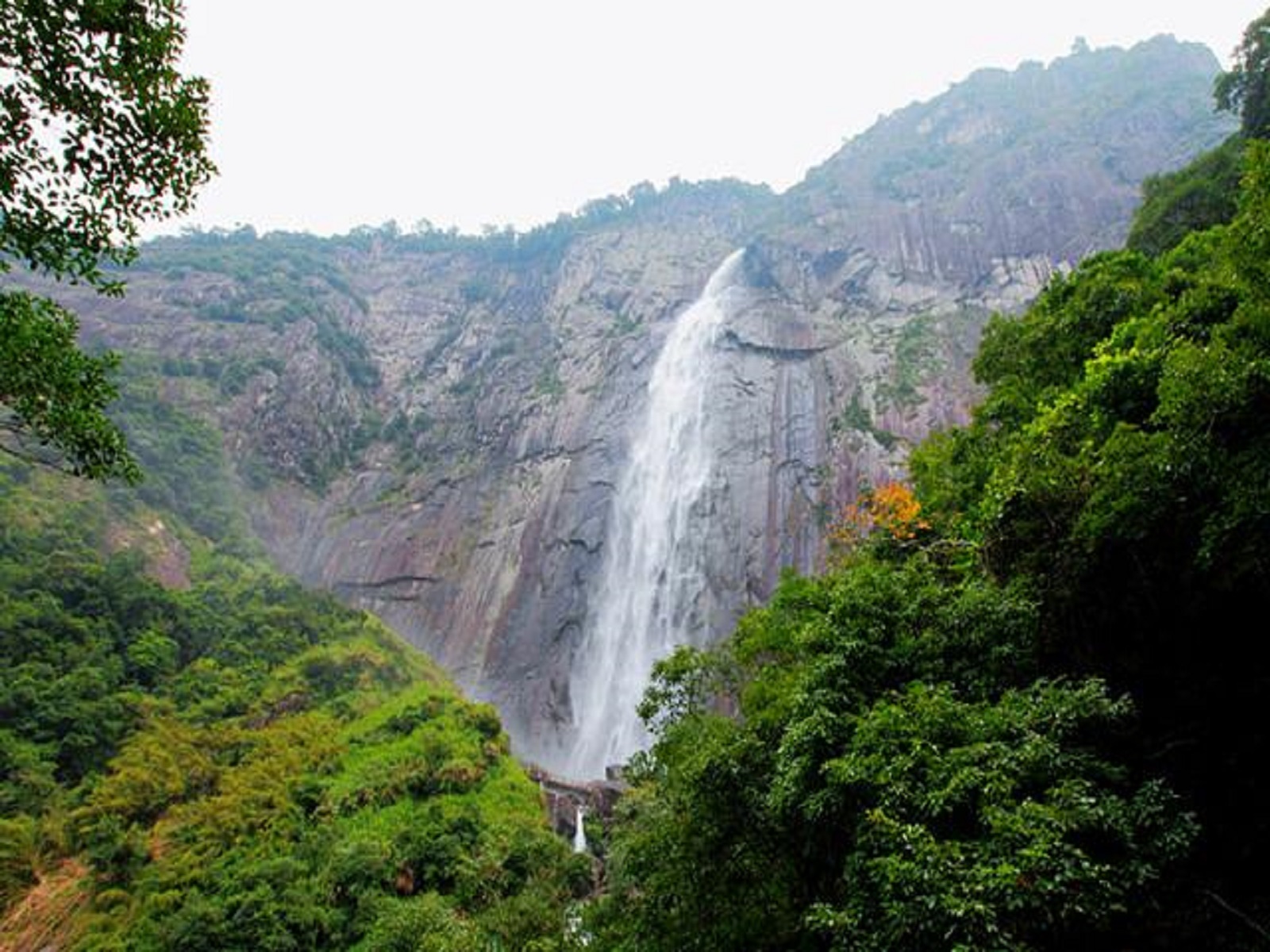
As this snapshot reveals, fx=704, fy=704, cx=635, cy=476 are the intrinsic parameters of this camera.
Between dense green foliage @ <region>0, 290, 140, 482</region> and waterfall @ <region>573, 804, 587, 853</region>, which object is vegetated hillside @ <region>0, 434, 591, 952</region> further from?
dense green foliage @ <region>0, 290, 140, 482</region>

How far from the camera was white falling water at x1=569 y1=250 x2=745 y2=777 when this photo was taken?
28067 mm

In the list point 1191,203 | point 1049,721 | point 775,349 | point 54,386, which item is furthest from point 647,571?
point 54,386

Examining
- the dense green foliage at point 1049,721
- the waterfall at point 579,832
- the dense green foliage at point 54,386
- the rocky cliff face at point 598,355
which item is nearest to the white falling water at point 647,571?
the rocky cliff face at point 598,355

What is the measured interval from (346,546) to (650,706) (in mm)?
→ 33929

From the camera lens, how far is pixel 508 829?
45.9ft

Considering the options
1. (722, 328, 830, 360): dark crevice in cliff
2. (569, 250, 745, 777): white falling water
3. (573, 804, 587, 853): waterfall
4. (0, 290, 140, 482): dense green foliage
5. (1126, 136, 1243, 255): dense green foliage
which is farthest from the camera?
(722, 328, 830, 360): dark crevice in cliff

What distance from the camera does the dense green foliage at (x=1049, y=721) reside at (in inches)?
175

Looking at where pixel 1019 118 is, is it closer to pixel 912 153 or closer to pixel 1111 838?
pixel 912 153

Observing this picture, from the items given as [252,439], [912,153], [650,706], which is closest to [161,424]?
[252,439]

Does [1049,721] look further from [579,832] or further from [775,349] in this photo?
[775,349]

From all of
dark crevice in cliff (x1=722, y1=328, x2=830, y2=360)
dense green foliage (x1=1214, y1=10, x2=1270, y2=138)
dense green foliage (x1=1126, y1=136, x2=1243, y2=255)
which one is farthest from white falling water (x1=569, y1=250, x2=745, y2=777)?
dense green foliage (x1=1214, y1=10, x2=1270, y2=138)

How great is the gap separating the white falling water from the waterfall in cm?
723

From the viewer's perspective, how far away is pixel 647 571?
3195 cm

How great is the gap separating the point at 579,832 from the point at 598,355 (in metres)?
33.7
